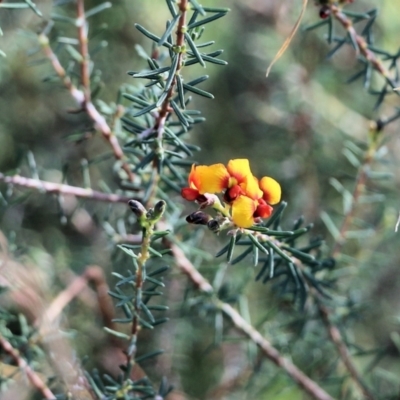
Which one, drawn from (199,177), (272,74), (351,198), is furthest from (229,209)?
(272,74)

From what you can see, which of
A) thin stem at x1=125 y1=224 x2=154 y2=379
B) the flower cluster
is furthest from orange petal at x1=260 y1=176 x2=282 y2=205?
thin stem at x1=125 y1=224 x2=154 y2=379

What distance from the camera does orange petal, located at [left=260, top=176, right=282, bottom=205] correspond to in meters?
0.69

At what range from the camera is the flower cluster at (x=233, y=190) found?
648mm

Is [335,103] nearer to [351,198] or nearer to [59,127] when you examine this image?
[351,198]

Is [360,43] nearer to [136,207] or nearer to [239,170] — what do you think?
[239,170]

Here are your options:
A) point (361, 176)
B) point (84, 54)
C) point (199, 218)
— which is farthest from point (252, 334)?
point (84, 54)

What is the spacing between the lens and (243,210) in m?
0.64

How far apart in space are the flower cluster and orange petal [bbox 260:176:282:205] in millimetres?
20

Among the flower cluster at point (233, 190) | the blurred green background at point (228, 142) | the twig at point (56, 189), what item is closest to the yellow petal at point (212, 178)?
the flower cluster at point (233, 190)

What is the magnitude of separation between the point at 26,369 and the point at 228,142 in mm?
1092

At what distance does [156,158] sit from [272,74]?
1160 millimetres

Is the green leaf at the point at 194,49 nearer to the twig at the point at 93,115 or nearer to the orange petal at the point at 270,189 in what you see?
the orange petal at the point at 270,189

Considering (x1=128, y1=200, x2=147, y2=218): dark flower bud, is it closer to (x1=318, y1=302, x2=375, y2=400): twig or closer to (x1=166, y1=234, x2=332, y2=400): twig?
(x1=166, y1=234, x2=332, y2=400): twig

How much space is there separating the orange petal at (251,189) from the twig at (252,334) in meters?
0.37
